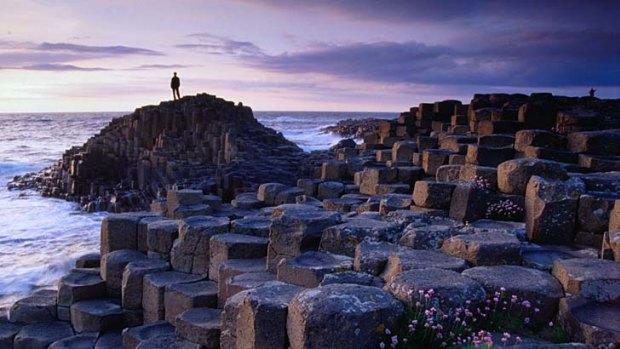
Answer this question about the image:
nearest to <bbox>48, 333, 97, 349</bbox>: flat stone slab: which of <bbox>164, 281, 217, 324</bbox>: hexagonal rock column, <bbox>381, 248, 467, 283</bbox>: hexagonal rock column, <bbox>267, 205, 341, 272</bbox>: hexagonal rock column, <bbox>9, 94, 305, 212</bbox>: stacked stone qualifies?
<bbox>164, 281, 217, 324</bbox>: hexagonal rock column

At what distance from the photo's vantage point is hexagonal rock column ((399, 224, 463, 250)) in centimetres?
654

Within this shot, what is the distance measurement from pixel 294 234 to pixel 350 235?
815 millimetres

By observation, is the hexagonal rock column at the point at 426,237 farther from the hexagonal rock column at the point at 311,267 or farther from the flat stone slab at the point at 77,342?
the flat stone slab at the point at 77,342

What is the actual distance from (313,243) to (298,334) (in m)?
2.71

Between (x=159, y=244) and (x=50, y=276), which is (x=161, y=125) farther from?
(x=159, y=244)

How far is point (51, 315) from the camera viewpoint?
29.1 feet

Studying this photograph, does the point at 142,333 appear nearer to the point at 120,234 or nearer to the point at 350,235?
the point at 120,234

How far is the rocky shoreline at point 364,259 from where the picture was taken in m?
4.80

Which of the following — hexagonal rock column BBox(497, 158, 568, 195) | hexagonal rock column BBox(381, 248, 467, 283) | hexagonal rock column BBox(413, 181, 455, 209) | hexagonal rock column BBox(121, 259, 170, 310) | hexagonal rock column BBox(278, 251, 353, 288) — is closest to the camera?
hexagonal rock column BBox(381, 248, 467, 283)

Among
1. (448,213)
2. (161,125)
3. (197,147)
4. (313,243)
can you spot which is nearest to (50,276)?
(313,243)

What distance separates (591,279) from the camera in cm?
502

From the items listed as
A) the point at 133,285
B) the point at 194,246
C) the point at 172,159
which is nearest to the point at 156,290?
the point at 133,285

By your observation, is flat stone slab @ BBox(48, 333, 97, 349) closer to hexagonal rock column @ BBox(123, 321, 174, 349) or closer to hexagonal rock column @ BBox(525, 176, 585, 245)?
hexagonal rock column @ BBox(123, 321, 174, 349)

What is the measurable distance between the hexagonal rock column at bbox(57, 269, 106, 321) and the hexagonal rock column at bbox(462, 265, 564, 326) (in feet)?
20.5
